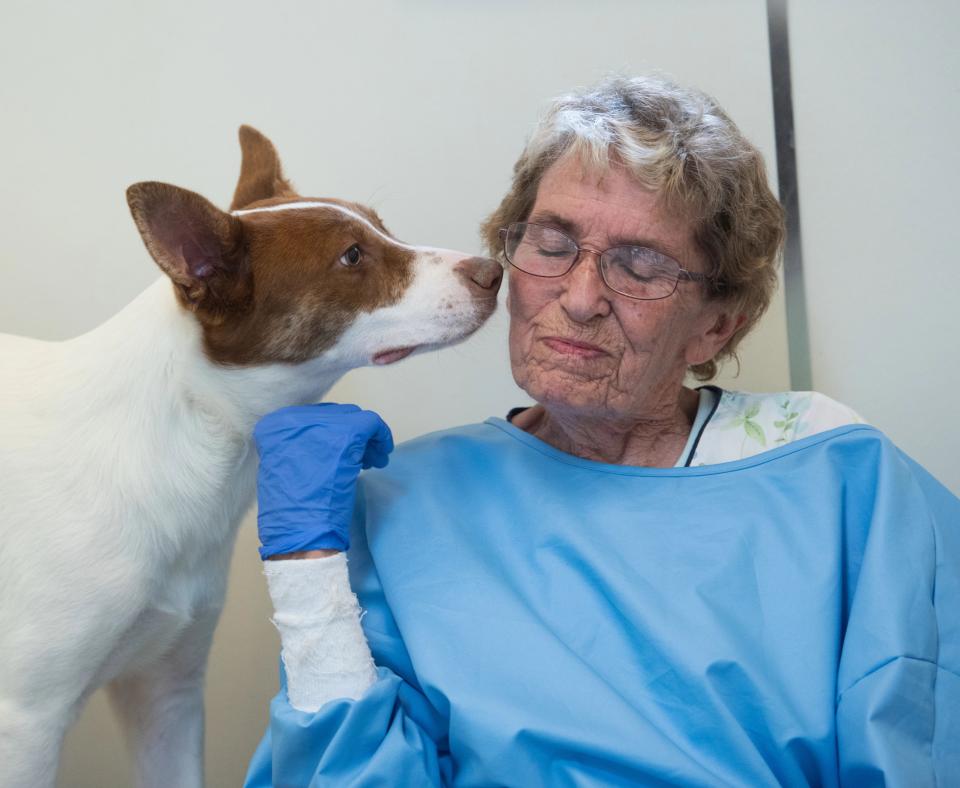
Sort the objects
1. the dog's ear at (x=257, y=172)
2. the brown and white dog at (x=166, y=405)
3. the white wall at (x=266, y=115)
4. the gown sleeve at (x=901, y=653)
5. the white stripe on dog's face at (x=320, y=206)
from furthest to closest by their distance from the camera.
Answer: the white wall at (x=266, y=115) < the dog's ear at (x=257, y=172) < the white stripe on dog's face at (x=320, y=206) < the brown and white dog at (x=166, y=405) < the gown sleeve at (x=901, y=653)

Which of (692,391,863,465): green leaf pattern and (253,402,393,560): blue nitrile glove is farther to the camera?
(692,391,863,465): green leaf pattern

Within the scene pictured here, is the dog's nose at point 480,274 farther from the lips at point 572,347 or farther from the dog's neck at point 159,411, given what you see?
the dog's neck at point 159,411

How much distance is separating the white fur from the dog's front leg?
0.10 meters

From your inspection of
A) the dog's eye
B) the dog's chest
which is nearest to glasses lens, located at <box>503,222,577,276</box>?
the dog's eye

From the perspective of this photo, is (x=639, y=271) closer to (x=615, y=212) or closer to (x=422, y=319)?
(x=615, y=212)

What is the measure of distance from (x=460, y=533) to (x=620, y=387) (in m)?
0.28

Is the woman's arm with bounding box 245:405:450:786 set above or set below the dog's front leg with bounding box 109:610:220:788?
above

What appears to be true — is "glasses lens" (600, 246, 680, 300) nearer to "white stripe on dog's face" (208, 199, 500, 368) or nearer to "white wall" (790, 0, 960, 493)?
"white stripe on dog's face" (208, 199, 500, 368)

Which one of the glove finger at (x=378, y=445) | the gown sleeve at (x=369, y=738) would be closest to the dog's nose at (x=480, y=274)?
the glove finger at (x=378, y=445)

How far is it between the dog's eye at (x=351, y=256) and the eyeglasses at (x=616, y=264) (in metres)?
0.22

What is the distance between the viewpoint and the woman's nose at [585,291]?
1.26m

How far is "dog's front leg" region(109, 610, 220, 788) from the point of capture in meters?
1.43

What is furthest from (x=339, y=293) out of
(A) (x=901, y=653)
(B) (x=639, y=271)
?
(A) (x=901, y=653)

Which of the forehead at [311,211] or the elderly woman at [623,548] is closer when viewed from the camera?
the elderly woman at [623,548]
